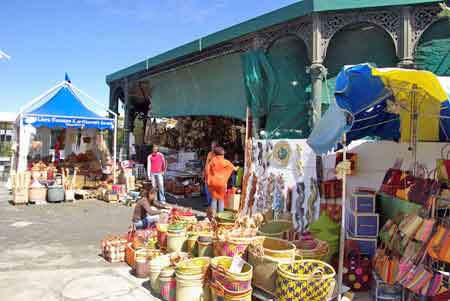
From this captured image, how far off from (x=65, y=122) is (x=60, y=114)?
0.41m

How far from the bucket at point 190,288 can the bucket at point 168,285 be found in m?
0.17

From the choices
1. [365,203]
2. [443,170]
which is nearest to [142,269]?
[365,203]

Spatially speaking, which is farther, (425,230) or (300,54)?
(300,54)

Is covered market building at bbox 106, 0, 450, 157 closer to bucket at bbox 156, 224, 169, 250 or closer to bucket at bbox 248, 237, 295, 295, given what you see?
bucket at bbox 156, 224, 169, 250

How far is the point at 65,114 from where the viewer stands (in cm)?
1365

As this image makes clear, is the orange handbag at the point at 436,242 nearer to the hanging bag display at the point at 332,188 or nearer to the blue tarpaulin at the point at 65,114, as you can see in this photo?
the hanging bag display at the point at 332,188

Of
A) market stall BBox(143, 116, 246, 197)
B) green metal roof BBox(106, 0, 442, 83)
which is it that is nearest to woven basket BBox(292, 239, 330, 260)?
green metal roof BBox(106, 0, 442, 83)

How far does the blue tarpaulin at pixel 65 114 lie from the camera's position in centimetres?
1295

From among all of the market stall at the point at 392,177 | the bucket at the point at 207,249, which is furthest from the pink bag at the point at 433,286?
the bucket at the point at 207,249

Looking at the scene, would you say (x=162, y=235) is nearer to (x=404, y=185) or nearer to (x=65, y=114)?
(x=404, y=185)

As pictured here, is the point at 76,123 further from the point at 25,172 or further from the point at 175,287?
the point at 175,287

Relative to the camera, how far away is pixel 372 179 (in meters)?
6.58

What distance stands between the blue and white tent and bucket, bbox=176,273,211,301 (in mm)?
→ 10443

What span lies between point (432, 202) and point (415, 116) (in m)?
1.76
